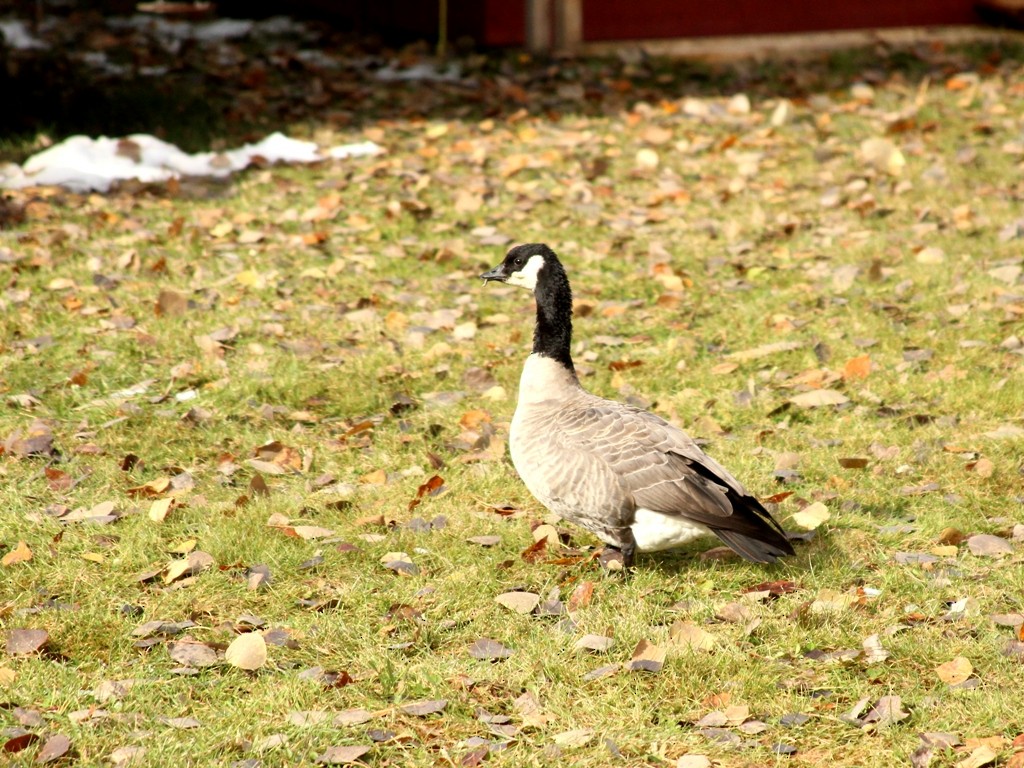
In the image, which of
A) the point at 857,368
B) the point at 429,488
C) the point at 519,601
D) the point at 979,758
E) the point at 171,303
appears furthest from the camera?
the point at 171,303

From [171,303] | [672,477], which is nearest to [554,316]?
[672,477]

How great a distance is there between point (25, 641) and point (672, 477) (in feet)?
7.81

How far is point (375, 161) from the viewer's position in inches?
406

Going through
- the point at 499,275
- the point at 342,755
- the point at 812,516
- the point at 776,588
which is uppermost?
the point at 499,275

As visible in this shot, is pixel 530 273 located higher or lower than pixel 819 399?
higher

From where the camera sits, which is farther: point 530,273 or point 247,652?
point 530,273

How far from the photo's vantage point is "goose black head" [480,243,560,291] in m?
5.15

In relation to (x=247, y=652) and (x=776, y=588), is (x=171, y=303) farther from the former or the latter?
(x=776, y=588)

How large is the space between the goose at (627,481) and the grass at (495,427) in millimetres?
252

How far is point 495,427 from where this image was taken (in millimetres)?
6043

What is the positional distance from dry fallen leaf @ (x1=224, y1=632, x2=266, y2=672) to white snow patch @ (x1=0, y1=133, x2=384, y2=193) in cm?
631

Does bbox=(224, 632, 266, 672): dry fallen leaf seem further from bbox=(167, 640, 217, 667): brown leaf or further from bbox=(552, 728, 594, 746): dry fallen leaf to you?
bbox=(552, 728, 594, 746): dry fallen leaf

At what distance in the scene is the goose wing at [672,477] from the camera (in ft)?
14.4

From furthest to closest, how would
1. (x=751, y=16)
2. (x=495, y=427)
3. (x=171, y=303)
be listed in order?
(x=751, y=16), (x=171, y=303), (x=495, y=427)
